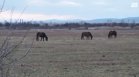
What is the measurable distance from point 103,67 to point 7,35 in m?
14.6

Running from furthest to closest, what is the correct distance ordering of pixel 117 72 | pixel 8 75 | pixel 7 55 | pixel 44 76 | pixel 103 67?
1. pixel 103 67
2. pixel 117 72
3. pixel 44 76
4. pixel 8 75
5. pixel 7 55

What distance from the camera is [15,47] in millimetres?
6891

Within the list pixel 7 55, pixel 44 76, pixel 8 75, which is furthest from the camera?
pixel 44 76

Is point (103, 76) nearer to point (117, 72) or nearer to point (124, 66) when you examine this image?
point (117, 72)

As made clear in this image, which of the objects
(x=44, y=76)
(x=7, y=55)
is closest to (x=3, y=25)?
(x=7, y=55)

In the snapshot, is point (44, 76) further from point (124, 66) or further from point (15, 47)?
point (15, 47)

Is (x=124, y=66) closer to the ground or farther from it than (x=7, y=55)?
closer to the ground

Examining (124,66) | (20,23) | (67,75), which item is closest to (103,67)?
(124,66)

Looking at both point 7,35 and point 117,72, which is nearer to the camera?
point 7,35

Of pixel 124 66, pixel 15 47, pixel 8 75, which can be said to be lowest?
pixel 124 66

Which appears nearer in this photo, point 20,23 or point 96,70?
point 20,23

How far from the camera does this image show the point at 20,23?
295 inches

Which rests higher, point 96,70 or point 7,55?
point 7,55

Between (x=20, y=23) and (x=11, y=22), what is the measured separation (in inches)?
15.2
